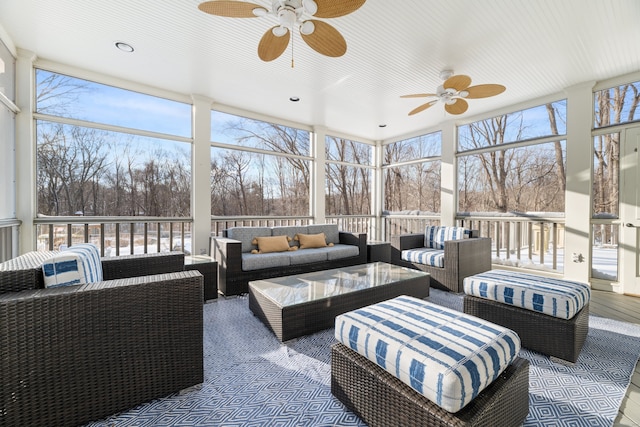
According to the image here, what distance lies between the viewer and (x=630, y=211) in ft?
11.6

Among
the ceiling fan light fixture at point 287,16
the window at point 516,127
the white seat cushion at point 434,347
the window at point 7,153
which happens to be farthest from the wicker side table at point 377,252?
the window at point 7,153

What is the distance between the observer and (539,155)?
4.39 meters

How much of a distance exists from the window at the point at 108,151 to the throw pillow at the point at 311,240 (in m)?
1.87

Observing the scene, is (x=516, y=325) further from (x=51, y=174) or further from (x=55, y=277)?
(x=51, y=174)

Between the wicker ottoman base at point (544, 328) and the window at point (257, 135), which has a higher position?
the window at point (257, 135)

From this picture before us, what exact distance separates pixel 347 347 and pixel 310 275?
1.57m

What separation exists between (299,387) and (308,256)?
2185 millimetres

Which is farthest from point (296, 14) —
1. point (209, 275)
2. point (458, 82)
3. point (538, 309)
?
point (538, 309)

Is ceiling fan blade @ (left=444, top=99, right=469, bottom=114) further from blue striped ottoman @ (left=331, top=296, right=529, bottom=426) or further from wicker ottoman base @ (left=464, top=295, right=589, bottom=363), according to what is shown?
blue striped ottoman @ (left=331, top=296, right=529, bottom=426)

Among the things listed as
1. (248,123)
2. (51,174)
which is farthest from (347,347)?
(248,123)

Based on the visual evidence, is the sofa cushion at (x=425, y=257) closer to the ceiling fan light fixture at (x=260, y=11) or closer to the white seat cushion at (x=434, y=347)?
the white seat cushion at (x=434, y=347)

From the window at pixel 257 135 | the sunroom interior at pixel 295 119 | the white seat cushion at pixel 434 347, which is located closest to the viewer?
the white seat cushion at pixel 434 347

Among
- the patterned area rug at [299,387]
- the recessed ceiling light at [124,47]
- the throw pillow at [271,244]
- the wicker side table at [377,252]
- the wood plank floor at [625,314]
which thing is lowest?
the wood plank floor at [625,314]

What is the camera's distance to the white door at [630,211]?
349 cm
